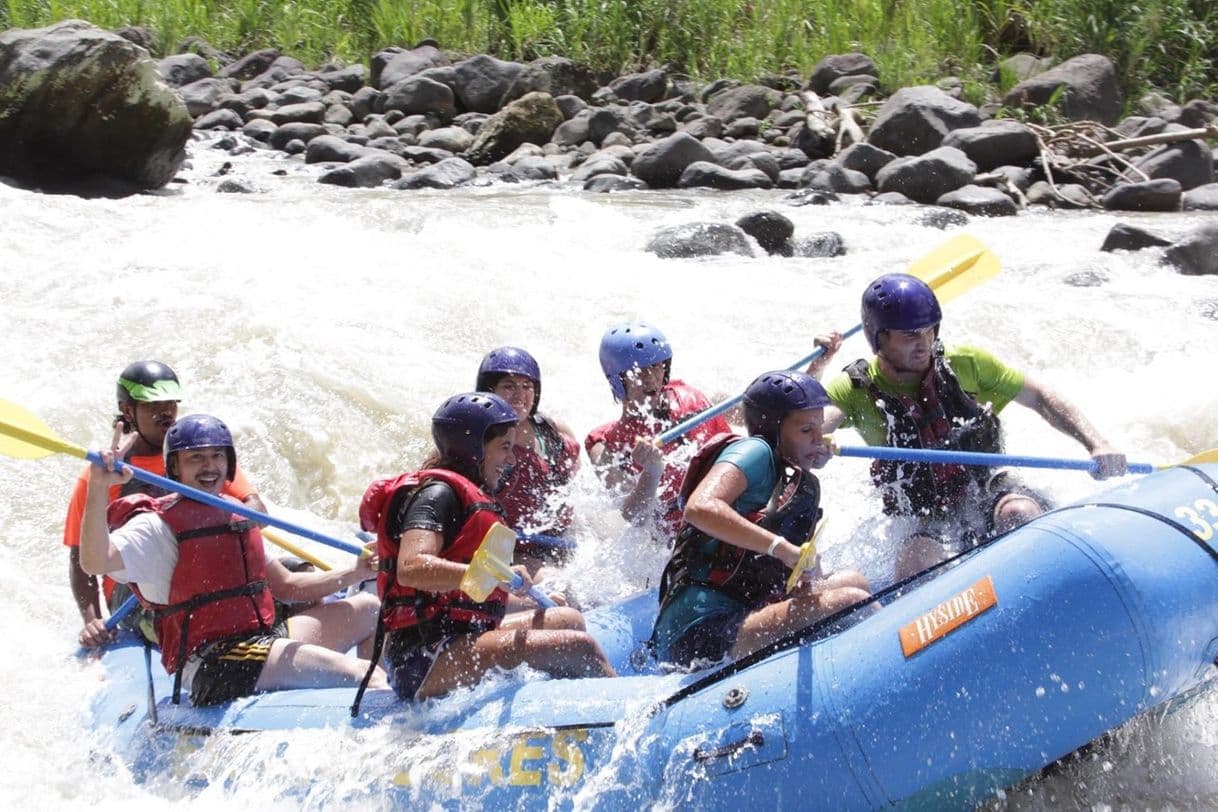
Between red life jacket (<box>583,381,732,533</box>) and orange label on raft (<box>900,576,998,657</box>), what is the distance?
1.75m

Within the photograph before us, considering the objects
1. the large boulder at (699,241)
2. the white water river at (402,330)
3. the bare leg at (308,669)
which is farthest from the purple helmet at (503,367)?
the large boulder at (699,241)

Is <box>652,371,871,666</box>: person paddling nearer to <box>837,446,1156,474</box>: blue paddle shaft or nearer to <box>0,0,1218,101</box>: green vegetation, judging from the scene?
<box>837,446,1156,474</box>: blue paddle shaft

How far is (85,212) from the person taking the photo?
10.1 meters

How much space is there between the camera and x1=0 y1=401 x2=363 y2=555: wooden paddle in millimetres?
4070

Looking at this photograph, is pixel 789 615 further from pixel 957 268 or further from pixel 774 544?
pixel 957 268

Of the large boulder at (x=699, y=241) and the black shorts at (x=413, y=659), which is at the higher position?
the black shorts at (x=413, y=659)

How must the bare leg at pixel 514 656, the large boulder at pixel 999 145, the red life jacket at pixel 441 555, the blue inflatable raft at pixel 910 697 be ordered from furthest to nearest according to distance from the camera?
the large boulder at pixel 999 145 < the bare leg at pixel 514 656 < the red life jacket at pixel 441 555 < the blue inflatable raft at pixel 910 697

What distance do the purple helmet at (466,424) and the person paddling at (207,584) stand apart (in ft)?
1.70

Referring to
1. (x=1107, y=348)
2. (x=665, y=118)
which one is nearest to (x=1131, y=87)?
(x=665, y=118)

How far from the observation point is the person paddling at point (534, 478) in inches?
195

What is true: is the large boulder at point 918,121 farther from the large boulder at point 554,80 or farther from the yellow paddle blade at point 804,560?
the yellow paddle blade at point 804,560

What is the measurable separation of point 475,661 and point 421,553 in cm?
39

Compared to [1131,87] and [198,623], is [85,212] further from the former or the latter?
[1131,87]

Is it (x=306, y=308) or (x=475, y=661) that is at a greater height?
(x=475, y=661)
